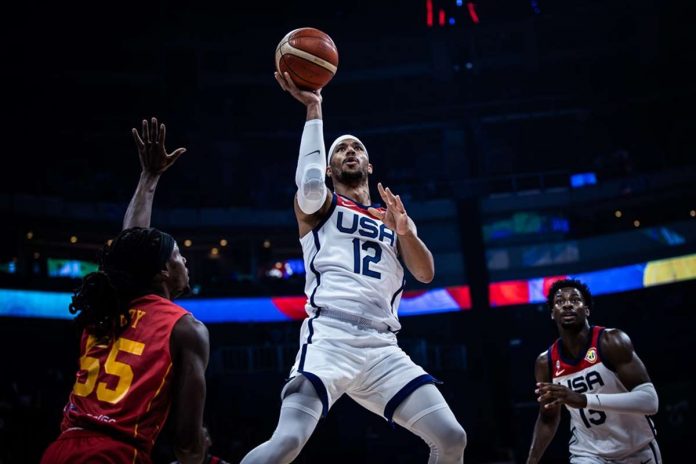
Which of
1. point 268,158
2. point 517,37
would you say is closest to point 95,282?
point 268,158

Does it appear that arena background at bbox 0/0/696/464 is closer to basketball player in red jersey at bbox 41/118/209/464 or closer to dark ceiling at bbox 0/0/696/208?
dark ceiling at bbox 0/0/696/208

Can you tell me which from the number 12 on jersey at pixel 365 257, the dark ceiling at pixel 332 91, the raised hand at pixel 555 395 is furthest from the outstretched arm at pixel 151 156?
the dark ceiling at pixel 332 91

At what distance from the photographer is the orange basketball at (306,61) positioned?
4824 mm

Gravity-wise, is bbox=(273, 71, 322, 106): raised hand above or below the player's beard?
above

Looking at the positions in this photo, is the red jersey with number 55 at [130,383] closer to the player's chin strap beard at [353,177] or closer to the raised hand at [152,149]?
the raised hand at [152,149]

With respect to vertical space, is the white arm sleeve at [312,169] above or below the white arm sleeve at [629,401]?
above

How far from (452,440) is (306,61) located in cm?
245

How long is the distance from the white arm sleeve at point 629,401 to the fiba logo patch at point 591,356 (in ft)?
1.58

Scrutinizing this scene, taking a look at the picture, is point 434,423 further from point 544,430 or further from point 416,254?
point 544,430

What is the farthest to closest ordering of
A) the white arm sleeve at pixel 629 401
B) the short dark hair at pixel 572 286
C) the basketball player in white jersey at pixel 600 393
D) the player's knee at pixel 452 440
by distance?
the short dark hair at pixel 572 286 → the basketball player in white jersey at pixel 600 393 → the white arm sleeve at pixel 629 401 → the player's knee at pixel 452 440

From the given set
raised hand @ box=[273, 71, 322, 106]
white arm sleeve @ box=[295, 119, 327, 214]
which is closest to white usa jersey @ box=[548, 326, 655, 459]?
white arm sleeve @ box=[295, 119, 327, 214]

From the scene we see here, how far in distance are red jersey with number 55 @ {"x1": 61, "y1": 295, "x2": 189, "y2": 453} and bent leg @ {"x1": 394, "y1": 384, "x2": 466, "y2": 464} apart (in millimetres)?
1667

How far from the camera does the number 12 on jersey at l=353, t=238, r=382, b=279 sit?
14.9 ft

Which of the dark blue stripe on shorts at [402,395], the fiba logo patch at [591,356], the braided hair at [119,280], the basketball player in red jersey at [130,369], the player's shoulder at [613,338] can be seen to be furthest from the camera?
the fiba logo patch at [591,356]
